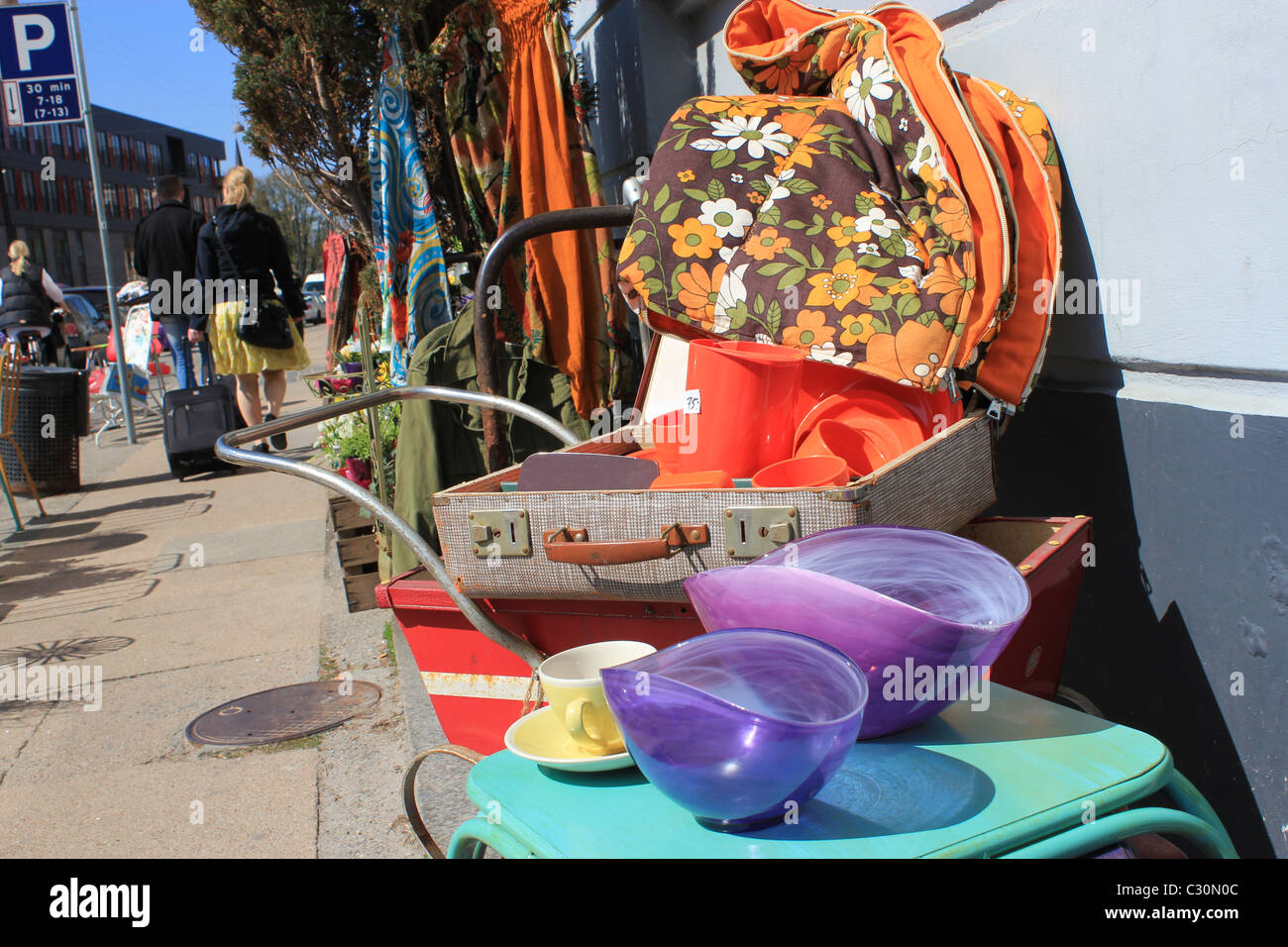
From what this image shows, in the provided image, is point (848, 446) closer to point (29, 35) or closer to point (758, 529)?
point (758, 529)

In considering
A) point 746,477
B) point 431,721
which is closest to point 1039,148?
point 746,477

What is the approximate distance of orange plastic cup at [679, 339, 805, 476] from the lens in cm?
206

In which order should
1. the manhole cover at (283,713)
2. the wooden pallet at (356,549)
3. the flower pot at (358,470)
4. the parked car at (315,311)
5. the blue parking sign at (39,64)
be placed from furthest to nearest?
1. the parked car at (315,311)
2. the blue parking sign at (39,64)
3. the flower pot at (358,470)
4. the wooden pallet at (356,549)
5. the manhole cover at (283,713)

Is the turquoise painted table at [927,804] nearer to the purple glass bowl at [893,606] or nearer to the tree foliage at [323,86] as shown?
the purple glass bowl at [893,606]

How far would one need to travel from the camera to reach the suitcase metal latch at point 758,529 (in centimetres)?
167

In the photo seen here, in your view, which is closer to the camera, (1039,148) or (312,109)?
(1039,148)

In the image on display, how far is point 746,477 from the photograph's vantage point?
2082 millimetres

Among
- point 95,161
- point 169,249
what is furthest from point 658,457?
point 95,161

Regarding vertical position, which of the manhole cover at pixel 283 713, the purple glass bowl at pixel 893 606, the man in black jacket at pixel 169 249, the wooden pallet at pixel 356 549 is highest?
the man in black jacket at pixel 169 249

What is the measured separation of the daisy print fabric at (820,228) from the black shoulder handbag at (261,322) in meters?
5.33

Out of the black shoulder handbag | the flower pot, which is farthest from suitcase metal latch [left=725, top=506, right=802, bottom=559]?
the black shoulder handbag

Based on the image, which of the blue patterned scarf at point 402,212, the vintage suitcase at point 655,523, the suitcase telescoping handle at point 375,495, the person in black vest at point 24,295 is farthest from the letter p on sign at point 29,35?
the vintage suitcase at point 655,523
